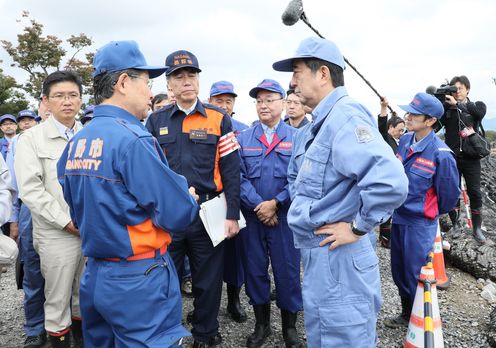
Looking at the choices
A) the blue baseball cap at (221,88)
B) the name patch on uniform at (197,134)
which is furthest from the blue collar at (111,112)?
the blue baseball cap at (221,88)

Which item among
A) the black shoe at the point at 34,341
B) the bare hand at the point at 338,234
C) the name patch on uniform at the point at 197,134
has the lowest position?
the black shoe at the point at 34,341

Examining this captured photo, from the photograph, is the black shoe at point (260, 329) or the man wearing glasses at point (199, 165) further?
the black shoe at point (260, 329)

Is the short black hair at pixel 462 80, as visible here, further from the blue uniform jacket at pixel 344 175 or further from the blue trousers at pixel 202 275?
the blue trousers at pixel 202 275

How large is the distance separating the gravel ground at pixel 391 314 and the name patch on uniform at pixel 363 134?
2.51m

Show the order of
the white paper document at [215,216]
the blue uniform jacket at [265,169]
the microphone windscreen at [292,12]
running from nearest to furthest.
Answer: the white paper document at [215,216]
the blue uniform jacket at [265,169]
the microphone windscreen at [292,12]

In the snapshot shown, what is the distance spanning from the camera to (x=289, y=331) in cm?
346

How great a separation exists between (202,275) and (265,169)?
1.21 metres

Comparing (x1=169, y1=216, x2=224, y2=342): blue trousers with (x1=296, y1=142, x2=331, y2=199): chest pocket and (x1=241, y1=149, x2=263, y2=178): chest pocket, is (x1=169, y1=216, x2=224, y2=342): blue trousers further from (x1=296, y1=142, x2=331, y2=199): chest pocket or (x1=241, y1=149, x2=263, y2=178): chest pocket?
(x1=296, y1=142, x2=331, y2=199): chest pocket

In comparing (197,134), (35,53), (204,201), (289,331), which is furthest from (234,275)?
(35,53)

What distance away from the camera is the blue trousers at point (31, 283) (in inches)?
133

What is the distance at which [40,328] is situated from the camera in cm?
347

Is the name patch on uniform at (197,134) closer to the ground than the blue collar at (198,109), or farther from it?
closer to the ground

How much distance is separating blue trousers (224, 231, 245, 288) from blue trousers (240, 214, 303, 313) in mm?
280

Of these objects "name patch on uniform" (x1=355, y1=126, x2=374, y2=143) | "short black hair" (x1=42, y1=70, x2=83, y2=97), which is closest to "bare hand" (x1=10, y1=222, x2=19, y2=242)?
"short black hair" (x1=42, y1=70, x2=83, y2=97)
